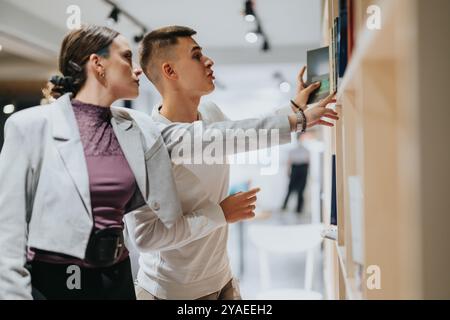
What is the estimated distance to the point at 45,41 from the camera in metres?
1.57

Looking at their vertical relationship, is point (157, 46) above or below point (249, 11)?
below

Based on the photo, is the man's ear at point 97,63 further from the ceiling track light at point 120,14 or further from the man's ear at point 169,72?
the ceiling track light at point 120,14

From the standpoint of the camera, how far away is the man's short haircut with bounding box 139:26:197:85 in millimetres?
1290

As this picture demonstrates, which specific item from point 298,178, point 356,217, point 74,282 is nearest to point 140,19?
point 74,282

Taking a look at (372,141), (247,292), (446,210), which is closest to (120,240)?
(372,141)

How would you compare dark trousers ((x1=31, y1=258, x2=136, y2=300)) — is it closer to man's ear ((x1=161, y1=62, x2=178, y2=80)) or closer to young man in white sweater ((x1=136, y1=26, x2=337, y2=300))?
young man in white sweater ((x1=136, y1=26, x2=337, y2=300))

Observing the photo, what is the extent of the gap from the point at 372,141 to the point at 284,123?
36 cm

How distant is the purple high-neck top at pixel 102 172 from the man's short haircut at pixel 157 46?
0.26 m

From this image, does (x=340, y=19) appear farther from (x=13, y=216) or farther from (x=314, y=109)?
(x=13, y=216)

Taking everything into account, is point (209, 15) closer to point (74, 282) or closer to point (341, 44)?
point (341, 44)

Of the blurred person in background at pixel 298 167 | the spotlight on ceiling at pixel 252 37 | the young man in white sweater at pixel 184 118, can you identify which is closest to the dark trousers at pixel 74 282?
the young man in white sweater at pixel 184 118

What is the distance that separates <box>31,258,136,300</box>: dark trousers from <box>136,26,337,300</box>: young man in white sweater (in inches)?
9.6

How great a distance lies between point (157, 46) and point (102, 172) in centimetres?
45

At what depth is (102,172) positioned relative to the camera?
1.05 m
